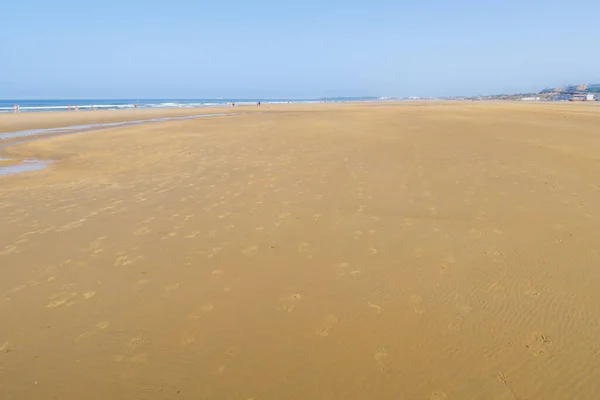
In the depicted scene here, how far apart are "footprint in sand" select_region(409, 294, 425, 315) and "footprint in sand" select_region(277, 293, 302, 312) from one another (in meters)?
1.35

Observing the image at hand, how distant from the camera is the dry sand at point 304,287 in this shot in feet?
10.6

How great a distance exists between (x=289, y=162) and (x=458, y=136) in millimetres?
10020

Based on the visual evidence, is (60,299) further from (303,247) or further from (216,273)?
(303,247)

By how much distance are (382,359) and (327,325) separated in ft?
2.34

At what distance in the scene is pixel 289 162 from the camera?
12.5 m

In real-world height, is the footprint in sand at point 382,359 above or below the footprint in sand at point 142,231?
below

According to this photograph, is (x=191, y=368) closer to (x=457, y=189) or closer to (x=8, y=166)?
(x=457, y=189)

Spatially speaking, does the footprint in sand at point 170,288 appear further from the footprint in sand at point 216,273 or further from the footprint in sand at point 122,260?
the footprint in sand at point 122,260

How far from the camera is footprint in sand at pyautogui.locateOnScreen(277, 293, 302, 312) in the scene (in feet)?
14.0

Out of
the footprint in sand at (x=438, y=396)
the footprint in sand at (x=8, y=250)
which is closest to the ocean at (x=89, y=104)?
the footprint in sand at (x=8, y=250)

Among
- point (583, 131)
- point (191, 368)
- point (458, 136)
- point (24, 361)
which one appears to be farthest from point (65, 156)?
point (583, 131)

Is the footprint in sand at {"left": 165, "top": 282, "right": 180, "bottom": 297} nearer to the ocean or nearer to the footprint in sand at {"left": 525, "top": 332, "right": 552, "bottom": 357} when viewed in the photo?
the footprint in sand at {"left": 525, "top": 332, "right": 552, "bottom": 357}

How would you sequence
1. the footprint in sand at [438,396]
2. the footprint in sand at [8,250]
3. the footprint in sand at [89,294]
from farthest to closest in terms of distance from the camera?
the footprint in sand at [8,250] → the footprint in sand at [89,294] → the footprint in sand at [438,396]

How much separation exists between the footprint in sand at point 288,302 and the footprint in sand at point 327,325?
458 millimetres
